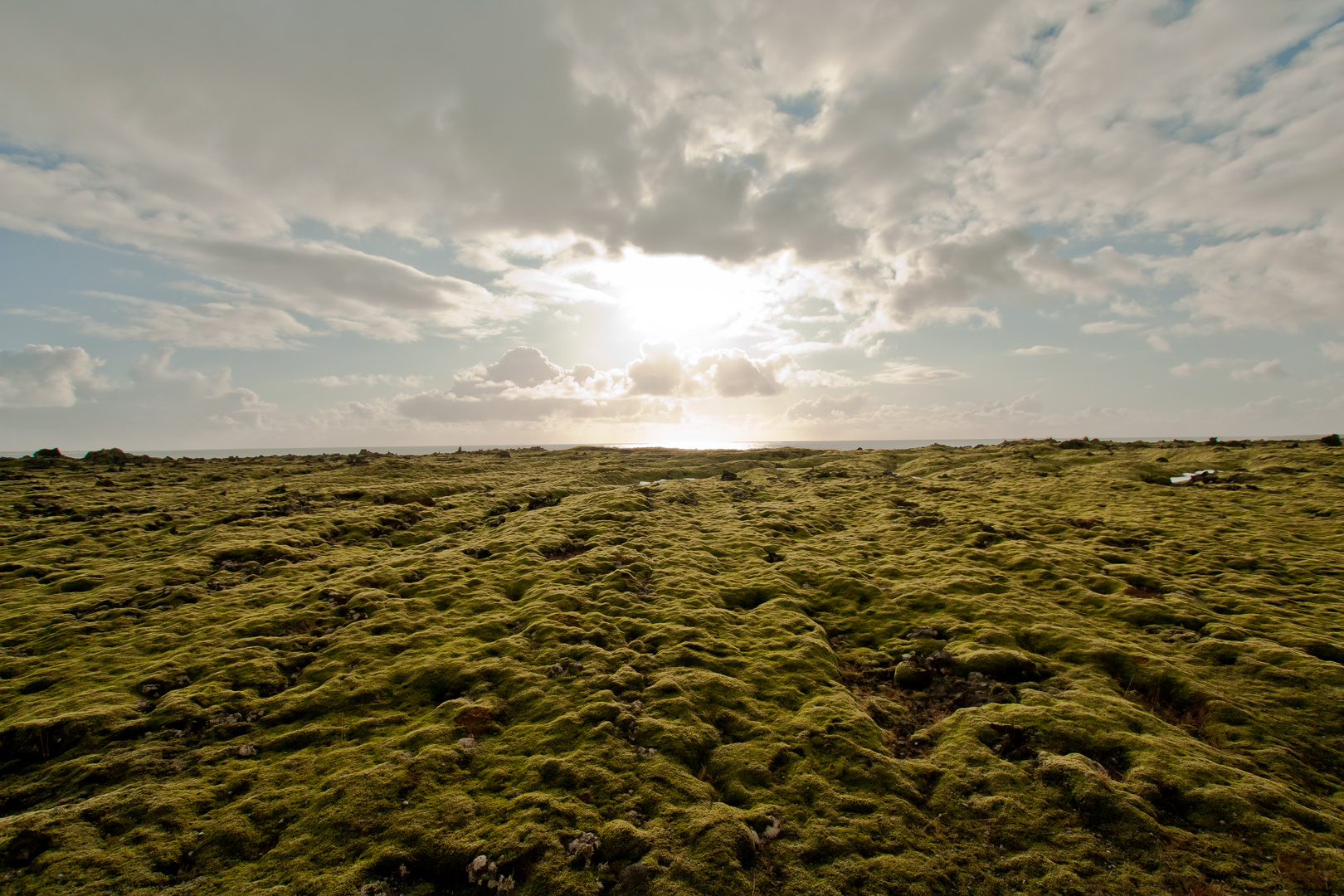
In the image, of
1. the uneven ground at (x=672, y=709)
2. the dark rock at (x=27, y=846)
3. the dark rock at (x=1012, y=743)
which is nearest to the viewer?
the dark rock at (x=27, y=846)

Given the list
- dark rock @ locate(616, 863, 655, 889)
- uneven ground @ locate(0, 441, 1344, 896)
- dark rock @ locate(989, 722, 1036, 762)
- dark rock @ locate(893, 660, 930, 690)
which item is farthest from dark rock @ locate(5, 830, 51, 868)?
dark rock @ locate(893, 660, 930, 690)

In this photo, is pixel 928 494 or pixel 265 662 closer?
pixel 265 662

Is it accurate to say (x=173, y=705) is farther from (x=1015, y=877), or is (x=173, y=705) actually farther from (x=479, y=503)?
(x=479, y=503)

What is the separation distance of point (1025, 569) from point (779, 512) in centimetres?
1476

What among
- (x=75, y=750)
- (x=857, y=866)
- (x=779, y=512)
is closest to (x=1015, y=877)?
(x=857, y=866)

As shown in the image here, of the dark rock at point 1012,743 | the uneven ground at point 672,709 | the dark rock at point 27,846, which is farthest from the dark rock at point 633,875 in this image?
the dark rock at point 27,846

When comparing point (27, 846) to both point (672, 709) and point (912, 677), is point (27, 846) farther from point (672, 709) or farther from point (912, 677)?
point (912, 677)

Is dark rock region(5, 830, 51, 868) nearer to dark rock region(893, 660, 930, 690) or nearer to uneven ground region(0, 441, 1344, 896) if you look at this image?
uneven ground region(0, 441, 1344, 896)

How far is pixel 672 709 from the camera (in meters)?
13.0

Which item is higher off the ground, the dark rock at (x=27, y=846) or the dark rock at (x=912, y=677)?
the dark rock at (x=27, y=846)

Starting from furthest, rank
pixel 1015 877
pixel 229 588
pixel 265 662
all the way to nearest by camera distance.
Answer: pixel 229 588 → pixel 265 662 → pixel 1015 877

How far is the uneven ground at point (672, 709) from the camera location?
342 inches

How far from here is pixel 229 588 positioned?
20.8m

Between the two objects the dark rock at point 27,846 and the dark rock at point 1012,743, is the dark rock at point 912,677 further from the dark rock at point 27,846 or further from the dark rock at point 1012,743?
the dark rock at point 27,846
